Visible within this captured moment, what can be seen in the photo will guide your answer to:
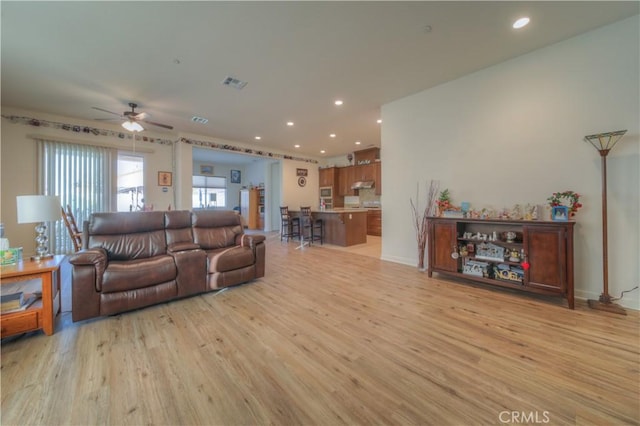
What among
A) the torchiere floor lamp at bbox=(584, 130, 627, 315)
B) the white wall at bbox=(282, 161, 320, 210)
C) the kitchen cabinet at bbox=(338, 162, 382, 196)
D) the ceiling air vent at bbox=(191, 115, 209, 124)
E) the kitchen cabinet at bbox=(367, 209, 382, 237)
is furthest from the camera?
the white wall at bbox=(282, 161, 320, 210)

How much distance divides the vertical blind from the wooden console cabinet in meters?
6.81

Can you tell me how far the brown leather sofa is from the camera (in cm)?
235

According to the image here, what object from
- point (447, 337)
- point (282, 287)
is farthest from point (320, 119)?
point (447, 337)

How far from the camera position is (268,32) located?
2582 millimetres

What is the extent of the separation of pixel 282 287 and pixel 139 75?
3.63 m

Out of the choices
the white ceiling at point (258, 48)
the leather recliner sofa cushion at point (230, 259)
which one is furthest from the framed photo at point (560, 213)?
the leather recliner sofa cushion at point (230, 259)

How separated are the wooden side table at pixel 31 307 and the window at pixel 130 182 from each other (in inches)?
163

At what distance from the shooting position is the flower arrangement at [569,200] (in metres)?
2.62

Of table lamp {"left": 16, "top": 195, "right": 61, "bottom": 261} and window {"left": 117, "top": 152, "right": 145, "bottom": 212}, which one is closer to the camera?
table lamp {"left": 16, "top": 195, "right": 61, "bottom": 261}

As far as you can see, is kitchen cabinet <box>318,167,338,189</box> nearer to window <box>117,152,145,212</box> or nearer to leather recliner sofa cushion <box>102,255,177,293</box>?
Answer: window <box>117,152,145,212</box>

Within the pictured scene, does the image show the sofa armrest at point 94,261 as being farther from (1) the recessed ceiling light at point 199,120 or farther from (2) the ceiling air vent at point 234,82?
(1) the recessed ceiling light at point 199,120

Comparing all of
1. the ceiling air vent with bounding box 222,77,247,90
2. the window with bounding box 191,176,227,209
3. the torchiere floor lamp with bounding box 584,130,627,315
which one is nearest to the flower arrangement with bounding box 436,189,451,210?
the torchiere floor lamp with bounding box 584,130,627,315

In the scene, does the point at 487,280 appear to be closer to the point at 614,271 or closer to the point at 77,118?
the point at 614,271

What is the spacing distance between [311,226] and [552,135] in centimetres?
494
